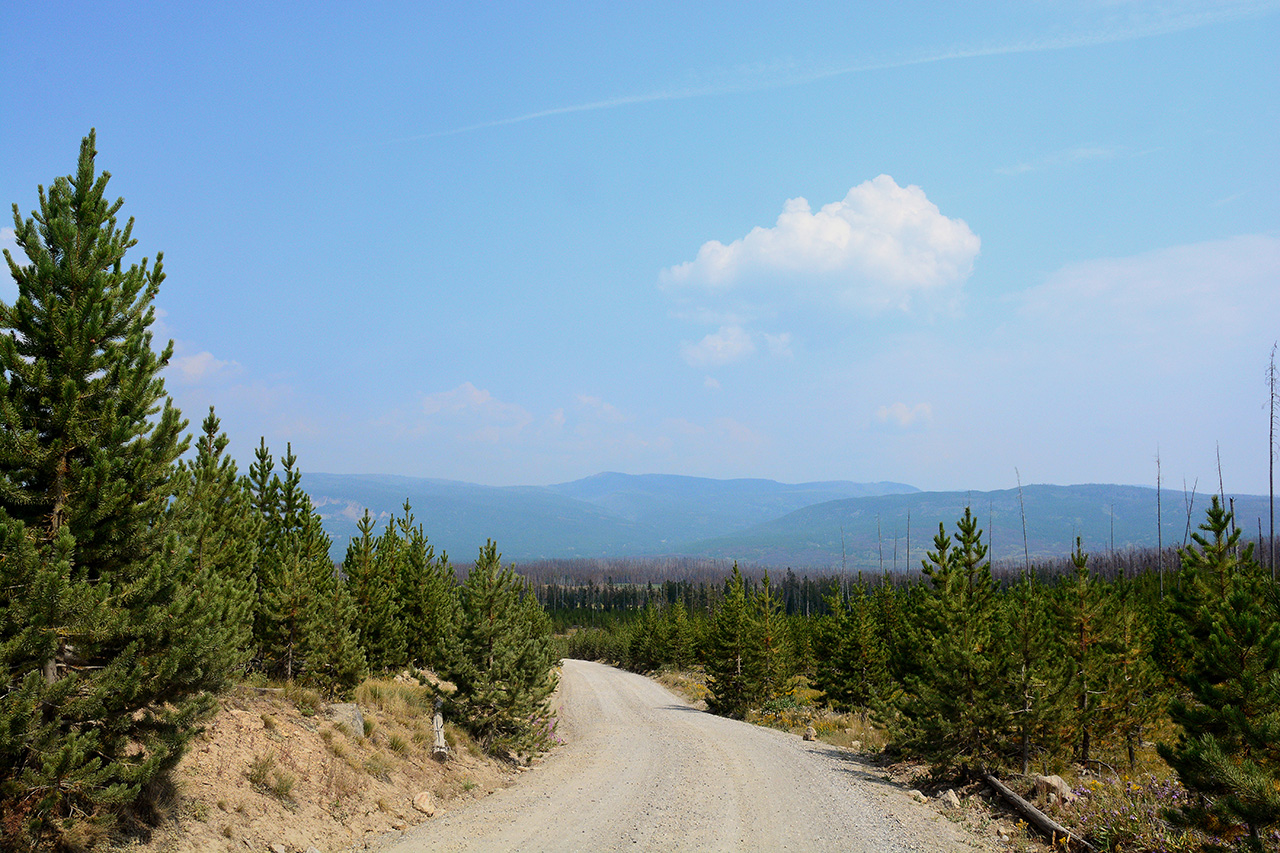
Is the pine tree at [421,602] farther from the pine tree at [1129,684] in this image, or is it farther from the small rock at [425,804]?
the pine tree at [1129,684]

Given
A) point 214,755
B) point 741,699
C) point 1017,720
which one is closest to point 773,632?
point 741,699

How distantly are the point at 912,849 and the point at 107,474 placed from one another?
1350 cm

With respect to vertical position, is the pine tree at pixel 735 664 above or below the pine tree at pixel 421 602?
below

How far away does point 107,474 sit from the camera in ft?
27.7

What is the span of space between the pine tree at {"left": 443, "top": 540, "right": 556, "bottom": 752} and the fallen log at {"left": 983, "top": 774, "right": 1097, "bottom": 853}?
1212cm

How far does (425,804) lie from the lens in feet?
45.0

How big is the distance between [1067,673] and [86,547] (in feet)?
65.9

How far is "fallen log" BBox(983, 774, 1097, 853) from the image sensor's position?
1105 cm

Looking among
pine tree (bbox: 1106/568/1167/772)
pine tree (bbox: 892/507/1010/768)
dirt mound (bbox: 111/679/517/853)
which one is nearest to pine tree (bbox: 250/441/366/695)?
dirt mound (bbox: 111/679/517/853)

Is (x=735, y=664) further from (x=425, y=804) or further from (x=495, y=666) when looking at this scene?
(x=425, y=804)

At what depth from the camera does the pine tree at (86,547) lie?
7578 mm

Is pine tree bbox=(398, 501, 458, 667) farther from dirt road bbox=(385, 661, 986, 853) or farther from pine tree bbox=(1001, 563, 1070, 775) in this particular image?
pine tree bbox=(1001, 563, 1070, 775)

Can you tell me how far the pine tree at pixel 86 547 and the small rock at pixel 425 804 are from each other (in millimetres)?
5705

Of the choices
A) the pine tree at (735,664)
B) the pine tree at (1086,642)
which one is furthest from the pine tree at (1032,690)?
the pine tree at (735,664)
